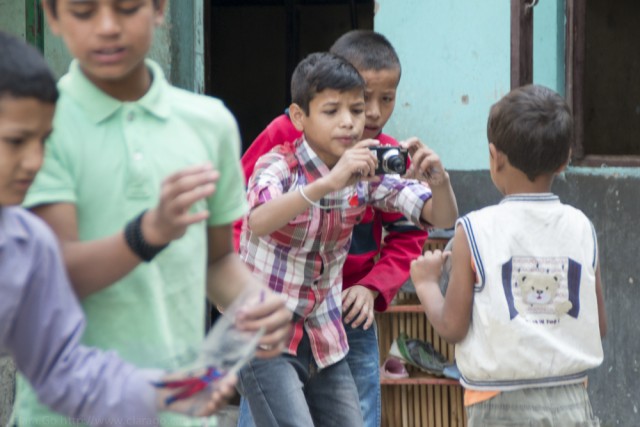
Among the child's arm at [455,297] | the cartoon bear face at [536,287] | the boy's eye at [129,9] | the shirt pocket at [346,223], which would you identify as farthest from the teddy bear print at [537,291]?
the boy's eye at [129,9]

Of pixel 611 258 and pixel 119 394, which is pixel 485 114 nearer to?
pixel 611 258

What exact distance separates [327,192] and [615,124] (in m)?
4.14

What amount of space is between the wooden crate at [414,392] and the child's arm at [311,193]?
2122 mm

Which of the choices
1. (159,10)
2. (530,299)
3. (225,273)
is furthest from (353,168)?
(159,10)

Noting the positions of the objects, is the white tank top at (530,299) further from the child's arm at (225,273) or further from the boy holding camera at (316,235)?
the child's arm at (225,273)

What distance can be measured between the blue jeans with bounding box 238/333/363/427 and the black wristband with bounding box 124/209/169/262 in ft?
5.22

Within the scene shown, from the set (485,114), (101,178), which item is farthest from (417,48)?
(101,178)

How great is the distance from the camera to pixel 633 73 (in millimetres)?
7176

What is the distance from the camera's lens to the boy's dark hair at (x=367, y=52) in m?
3.99

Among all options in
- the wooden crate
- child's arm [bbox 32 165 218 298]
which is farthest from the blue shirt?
the wooden crate

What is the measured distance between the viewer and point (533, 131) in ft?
10.9

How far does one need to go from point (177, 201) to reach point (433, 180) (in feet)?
5.89

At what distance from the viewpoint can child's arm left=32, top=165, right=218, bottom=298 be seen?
6.36 ft

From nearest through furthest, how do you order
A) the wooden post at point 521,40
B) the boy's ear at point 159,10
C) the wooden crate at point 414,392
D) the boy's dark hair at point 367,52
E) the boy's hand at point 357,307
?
the boy's ear at point 159,10 < the boy's hand at point 357,307 < the boy's dark hair at point 367,52 < the wooden post at point 521,40 < the wooden crate at point 414,392
